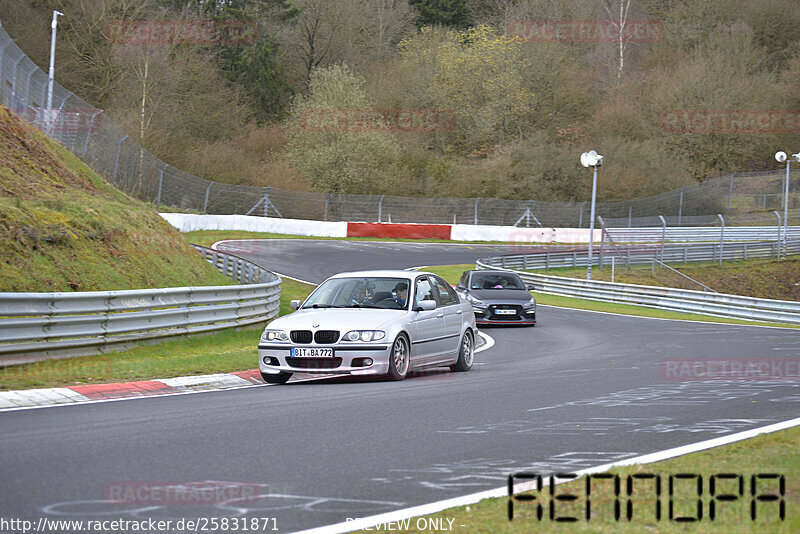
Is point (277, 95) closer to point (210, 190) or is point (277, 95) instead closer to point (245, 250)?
point (210, 190)

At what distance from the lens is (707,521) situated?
5070 mm

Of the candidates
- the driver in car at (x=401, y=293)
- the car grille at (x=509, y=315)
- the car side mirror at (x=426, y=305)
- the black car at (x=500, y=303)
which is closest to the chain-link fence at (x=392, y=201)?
the black car at (x=500, y=303)

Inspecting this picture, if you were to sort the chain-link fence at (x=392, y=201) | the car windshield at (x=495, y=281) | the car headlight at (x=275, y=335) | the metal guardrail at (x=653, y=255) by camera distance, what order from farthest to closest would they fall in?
1. the metal guardrail at (x=653, y=255)
2. the chain-link fence at (x=392, y=201)
3. the car windshield at (x=495, y=281)
4. the car headlight at (x=275, y=335)

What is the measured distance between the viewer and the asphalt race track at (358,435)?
19.1 feet

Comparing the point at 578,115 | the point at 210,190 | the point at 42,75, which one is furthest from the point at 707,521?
the point at 578,115

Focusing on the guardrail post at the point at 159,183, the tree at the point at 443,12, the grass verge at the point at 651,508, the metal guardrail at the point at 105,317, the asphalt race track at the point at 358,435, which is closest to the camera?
the grass verge at the point at 651,508

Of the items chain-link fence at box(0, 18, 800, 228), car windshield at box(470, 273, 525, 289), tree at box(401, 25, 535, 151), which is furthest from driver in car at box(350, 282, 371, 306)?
tree at box(401, 25, 535, 151)

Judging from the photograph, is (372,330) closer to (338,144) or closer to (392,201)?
(392,201)

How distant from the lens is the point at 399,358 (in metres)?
12.2

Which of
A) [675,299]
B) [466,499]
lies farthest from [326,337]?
[675,299]

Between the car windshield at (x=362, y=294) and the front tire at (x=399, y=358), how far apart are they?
0.68 m

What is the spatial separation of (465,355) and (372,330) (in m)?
2.79

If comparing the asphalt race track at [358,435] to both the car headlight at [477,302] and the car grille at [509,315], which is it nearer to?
the car grille at [509,315]

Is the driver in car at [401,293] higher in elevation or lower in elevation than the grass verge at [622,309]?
higher
